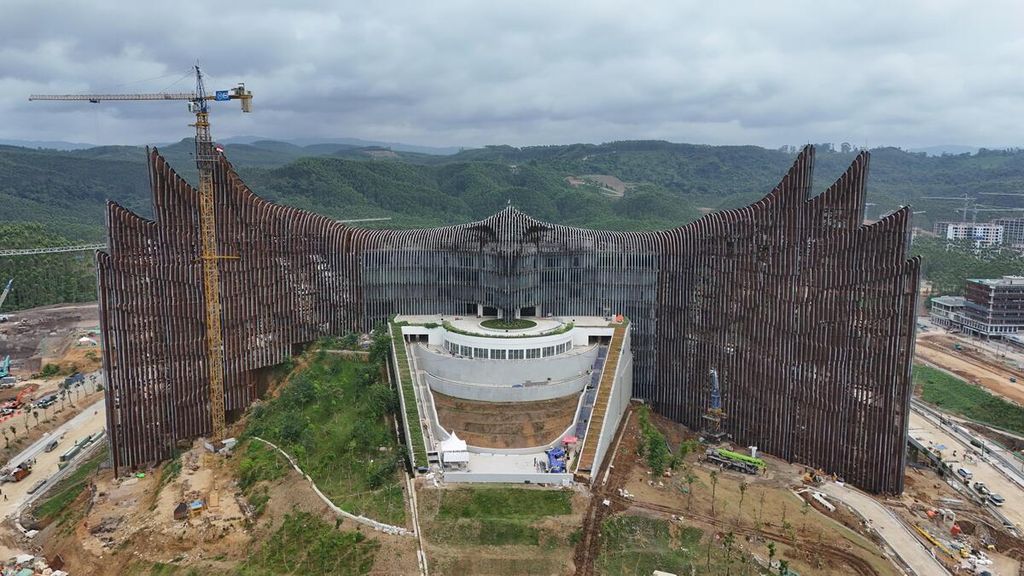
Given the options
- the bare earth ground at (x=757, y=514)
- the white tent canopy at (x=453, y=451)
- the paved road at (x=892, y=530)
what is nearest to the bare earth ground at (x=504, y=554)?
the bare earth ground at (x=757, y=514)

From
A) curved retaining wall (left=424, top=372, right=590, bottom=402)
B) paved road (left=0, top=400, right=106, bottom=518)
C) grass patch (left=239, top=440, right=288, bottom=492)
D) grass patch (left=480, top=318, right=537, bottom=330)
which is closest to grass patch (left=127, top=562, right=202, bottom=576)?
grass patch (left=239, top=440, right=288, bottom=492)

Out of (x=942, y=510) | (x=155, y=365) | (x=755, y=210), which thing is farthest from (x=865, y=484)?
(x=155, y=365)

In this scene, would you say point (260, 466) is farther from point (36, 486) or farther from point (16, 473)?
point (16, 473)

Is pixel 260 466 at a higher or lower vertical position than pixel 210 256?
lower

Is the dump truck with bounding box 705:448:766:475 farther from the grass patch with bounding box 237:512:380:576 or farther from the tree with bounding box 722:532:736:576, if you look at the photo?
the grass patch with bounding box 237:512:380:576

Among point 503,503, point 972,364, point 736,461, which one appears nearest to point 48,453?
point 503,503
